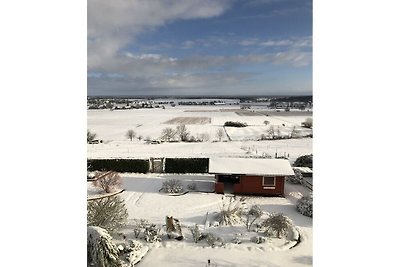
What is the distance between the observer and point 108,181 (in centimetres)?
446

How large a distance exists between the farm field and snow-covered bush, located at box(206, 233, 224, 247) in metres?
1.40

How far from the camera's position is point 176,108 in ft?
12.4

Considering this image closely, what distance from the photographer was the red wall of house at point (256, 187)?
15.2 feet

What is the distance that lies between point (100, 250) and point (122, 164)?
2625 mm

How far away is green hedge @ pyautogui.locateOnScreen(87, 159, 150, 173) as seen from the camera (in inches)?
199

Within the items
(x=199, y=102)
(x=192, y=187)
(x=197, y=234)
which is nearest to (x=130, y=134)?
(x=192, y=187)

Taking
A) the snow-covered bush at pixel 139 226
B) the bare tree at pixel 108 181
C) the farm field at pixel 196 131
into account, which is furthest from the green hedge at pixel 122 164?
the snow-covered bush at pixel 139 226

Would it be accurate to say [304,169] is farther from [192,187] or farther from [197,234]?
[197,234]

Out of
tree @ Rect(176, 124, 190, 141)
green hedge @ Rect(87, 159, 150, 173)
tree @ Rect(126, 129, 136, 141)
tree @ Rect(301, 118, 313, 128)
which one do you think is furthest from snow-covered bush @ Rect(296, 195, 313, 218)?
green hedge @ Rect(87, 159, 150, 173)

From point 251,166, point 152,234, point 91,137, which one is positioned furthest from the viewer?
point 251,166
